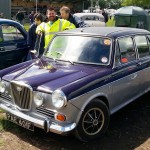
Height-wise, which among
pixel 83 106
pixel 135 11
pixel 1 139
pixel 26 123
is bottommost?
pixel 1 139

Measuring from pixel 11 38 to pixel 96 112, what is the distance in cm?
410

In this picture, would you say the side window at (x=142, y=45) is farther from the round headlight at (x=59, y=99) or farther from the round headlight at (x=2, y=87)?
the round headlight at (x=2, y=87)

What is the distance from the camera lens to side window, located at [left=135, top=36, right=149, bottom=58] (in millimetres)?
6375

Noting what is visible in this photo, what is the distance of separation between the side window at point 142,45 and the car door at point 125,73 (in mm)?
239

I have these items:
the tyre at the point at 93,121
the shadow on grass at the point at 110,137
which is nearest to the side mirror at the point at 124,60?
the tyre at the point at 93,121

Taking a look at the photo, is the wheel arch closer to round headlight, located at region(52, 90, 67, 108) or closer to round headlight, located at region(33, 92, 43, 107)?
round headlight, located at region(52, 90, 67, 108)

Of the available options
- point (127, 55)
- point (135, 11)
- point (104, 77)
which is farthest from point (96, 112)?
point (135, 11)

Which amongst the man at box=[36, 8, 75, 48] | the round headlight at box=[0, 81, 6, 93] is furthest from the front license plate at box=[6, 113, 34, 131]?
the man at box=[36, 8, 75, 48]

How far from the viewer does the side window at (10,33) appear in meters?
8.05

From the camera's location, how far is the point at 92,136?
4996 mm

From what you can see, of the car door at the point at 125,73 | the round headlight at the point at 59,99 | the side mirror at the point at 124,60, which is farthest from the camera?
the side mirror at the point at 124,60

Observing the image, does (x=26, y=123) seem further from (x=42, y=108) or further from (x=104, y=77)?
(x=104, y=77)

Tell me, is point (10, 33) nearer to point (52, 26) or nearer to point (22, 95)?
point (52, 26)

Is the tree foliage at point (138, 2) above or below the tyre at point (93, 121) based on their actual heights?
above
